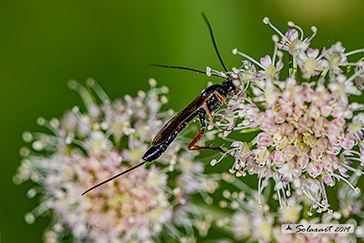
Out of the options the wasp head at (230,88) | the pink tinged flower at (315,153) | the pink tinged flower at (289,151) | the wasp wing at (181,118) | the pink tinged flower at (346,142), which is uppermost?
the wasp wing at (181,118)

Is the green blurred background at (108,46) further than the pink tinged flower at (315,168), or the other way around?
the green blurred background at (108,46)

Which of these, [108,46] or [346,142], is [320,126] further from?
[108,46]

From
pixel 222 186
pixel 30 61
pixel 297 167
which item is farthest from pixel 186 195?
pixel 30 61

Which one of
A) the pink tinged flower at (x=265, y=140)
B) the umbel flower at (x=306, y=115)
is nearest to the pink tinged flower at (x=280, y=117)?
the umbel flower at (x=306, y=115)

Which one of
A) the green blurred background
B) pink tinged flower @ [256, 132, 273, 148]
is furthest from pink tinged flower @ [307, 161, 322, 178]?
the green blurred background

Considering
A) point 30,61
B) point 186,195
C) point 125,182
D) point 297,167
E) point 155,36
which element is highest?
point 30,61

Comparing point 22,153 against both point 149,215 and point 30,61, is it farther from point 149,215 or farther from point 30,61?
point 149,215

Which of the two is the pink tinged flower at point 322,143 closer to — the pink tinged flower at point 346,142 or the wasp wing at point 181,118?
the pink tinged flower at point 346,142
